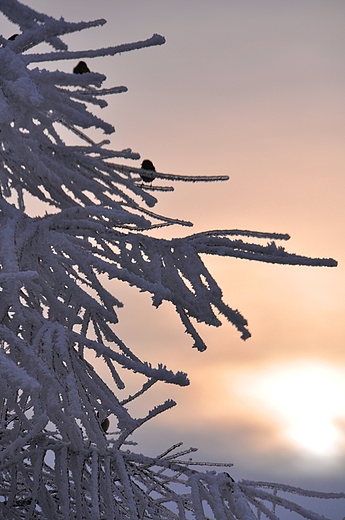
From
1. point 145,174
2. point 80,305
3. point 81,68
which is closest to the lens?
point 80,305

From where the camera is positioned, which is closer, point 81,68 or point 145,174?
point 145,174

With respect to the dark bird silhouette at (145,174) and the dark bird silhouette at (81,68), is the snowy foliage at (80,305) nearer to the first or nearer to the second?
the dark bird silhouette at (145,174)

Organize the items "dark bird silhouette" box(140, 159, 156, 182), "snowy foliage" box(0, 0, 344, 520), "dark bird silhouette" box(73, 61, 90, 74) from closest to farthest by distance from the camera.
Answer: "snowy foliage" box(0, 0, 344, 520) < "dark bird silhouette" box(140, 159, 156, 182) < "dark bird silhouette" box(73, 61, 90, 74)

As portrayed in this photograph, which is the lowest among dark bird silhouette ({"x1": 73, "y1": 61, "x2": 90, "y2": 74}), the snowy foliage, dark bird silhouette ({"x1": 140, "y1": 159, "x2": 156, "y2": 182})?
the snowy foliage

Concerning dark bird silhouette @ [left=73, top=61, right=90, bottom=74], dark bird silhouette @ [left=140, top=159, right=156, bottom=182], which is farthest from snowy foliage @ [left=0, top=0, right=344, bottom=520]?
dark bird silhouette @ [left=73, top=61, right=90, bottom=74]

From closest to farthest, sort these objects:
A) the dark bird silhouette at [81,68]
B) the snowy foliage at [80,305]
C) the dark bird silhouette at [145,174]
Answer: the snowy foliage at [80,305]
the dark bird silhouette at [145,174]
the dark bird silhouette at [81,68]

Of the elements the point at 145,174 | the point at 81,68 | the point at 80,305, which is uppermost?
the point at 81,68

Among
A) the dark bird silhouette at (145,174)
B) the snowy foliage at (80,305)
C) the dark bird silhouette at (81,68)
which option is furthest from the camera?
the dark bird silhouette at (81,68)

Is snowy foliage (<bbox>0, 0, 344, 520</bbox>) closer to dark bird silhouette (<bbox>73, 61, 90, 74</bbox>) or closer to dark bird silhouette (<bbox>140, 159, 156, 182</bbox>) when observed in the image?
dark bird silhouette (<bbox>140, 159, 156, 182</bbox>)

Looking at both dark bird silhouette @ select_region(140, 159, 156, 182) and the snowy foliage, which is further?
dark bird silhouette @ select_region(140, 159, 156, 182)

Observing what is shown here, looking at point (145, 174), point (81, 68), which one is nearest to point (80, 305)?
point (145, 174)

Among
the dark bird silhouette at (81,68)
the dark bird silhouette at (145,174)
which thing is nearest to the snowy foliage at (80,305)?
the dark bird silhouette at (145,174)

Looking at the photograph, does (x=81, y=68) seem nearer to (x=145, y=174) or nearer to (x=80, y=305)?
(x=145, y=174)

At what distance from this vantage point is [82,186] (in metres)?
3.04
